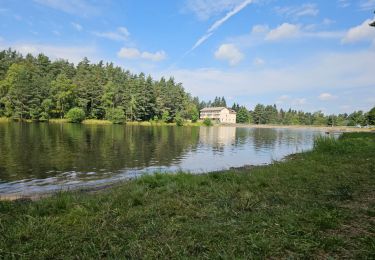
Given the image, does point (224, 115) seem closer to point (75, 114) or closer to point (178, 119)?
point (178, 119)

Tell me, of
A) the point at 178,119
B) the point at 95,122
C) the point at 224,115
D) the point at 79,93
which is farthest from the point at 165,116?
the point at 224,115

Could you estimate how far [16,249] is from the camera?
188 inches

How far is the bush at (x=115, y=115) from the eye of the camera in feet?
323

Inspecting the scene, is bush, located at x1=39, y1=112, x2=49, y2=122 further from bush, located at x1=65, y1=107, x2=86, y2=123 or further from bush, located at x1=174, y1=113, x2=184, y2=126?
bush, located at x1=174, y1=113, x2=184, y2=126

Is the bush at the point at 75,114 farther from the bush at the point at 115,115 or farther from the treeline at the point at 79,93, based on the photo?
the bush at the point at 115,115

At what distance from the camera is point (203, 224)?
5.85 metres

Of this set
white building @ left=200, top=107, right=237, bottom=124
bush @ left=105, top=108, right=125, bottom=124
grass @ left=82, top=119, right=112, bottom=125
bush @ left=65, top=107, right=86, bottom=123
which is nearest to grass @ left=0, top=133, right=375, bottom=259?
bush @ left=65, top=107, right=86, bottom=123

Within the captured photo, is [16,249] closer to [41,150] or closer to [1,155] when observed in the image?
[1,155]

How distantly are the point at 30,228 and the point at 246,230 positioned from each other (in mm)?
4428

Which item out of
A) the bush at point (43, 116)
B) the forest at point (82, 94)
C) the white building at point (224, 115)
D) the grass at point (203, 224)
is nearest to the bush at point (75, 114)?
the forest at point (82, 94)

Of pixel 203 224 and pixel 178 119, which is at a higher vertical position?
pixel 178 119

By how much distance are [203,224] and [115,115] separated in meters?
96.4

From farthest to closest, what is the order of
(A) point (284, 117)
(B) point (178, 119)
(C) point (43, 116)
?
(A) point (284, 117)
(B) point (178, 119)
(C) point (43, 116)

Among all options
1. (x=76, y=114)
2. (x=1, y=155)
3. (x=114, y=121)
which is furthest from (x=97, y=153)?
(x=114, y=121)
